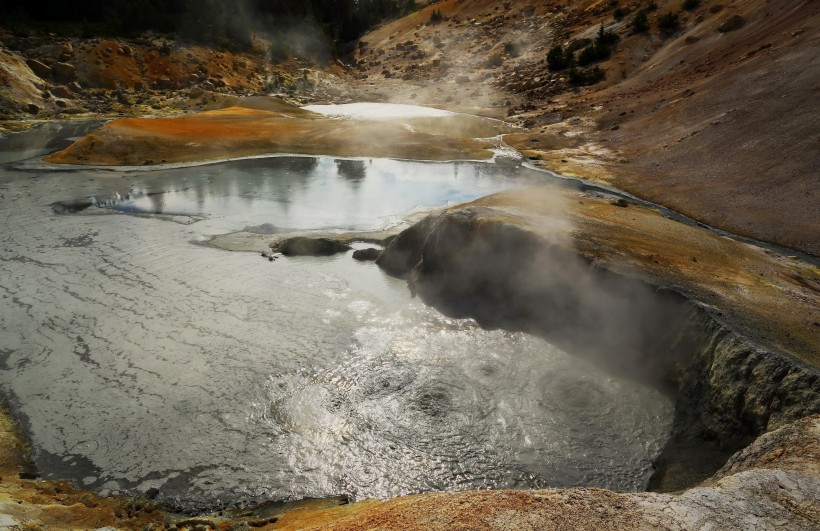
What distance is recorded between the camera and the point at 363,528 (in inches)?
143

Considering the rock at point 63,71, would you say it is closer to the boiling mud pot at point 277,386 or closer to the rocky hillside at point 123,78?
the rocky hillside at point 123,78

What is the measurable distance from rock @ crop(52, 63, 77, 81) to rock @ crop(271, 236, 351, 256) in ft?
86.1

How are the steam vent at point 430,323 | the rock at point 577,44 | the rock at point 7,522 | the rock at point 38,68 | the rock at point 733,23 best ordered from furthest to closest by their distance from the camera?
1. the rock at point 577,44
2. the rock at point 38,68
3. the rock at point 733,23
4. the steam vent at point 430,323
5. the rock at point 7,522

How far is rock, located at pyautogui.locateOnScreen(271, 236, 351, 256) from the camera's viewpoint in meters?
11.2

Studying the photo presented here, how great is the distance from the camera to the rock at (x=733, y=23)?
74.0 ft

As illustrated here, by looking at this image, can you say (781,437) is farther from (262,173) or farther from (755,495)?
(262,173)

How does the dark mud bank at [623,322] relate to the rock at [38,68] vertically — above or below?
below

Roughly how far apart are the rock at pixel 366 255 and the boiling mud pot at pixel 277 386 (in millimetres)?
165

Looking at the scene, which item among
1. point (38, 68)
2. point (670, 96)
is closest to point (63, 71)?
point (38, 68)

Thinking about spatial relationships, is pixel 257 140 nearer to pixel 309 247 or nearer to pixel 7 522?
pixel 309 247

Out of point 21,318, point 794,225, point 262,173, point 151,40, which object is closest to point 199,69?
point 151,40

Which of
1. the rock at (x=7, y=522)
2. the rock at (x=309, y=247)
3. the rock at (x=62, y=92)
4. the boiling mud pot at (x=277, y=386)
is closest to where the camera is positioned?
the rock at (x=7, y=522)

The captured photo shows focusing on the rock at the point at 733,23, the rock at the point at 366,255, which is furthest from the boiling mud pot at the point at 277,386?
the rock at the point at 733,23

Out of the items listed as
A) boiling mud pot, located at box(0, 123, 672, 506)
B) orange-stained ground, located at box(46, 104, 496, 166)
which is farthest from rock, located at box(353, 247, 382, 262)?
orange-stained ground, located at box(46, 104, 496, 166)
